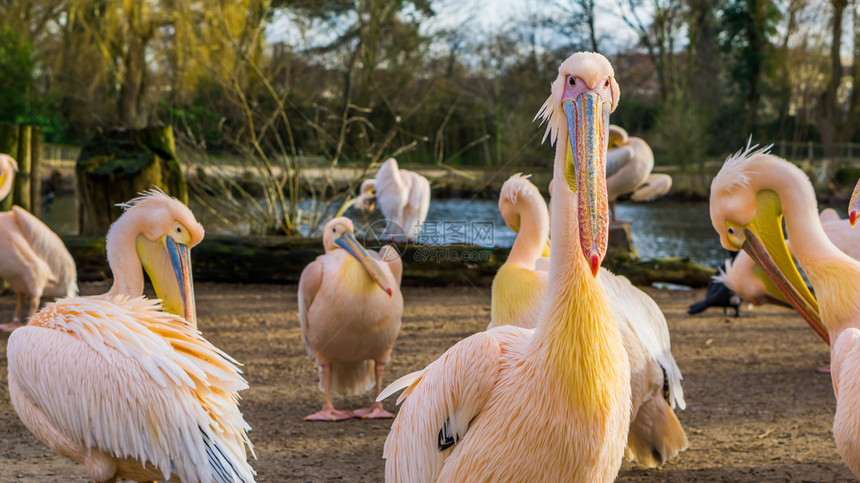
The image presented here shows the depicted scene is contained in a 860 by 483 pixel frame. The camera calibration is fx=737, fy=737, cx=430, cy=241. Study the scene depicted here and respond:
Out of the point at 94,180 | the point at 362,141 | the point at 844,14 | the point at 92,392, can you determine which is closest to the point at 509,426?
the point at 92,392

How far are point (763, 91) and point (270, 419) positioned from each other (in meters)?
23.1

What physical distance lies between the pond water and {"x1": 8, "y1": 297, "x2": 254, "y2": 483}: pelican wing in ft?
13.5

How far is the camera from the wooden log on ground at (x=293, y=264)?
727 cm

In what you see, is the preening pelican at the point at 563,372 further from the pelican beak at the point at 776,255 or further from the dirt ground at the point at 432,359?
the pelican beak at the point at 776,255

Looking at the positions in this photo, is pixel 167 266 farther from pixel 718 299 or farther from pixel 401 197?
pixel 401 197

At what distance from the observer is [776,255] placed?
11.0 feet

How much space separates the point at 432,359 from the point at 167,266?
2.25 meters

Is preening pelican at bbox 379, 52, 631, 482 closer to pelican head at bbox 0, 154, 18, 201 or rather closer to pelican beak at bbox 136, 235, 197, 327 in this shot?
pelican beak at bbox 136, 235, 197, 327

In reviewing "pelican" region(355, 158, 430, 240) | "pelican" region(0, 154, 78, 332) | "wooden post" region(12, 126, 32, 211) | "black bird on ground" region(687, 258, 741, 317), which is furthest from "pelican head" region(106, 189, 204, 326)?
"pelican" region(355, 158, 430, 240)

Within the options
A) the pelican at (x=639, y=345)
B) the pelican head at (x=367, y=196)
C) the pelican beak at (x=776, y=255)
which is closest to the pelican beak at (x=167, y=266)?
the pelican at (x=639, y=345)

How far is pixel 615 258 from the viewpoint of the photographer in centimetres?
730

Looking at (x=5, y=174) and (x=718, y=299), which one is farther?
(x=718, y=299)

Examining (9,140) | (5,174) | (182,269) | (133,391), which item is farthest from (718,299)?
(9,140)

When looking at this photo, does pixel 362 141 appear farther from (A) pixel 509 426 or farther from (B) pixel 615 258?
(A) pixel 509 426
